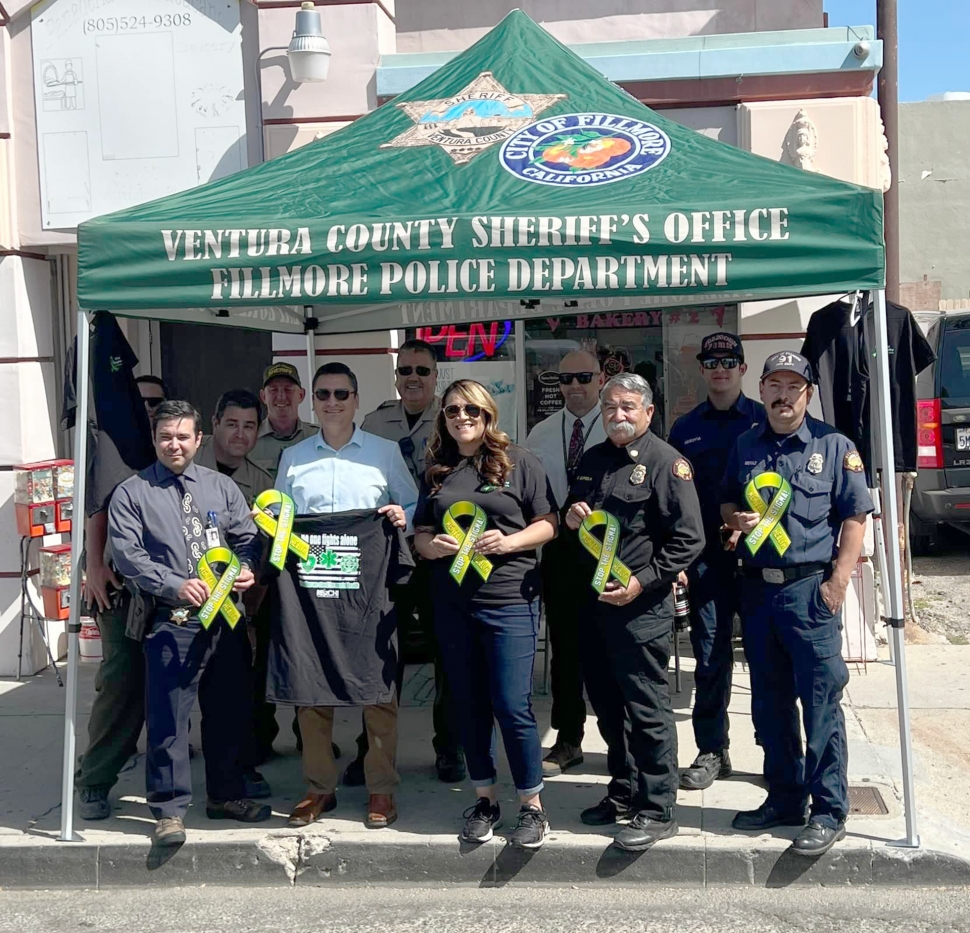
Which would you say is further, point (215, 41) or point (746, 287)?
point (215, 41)

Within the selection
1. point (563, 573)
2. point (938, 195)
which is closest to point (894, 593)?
point (563, 573)

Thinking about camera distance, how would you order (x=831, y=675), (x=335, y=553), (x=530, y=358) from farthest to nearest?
1. (x=530, y=358)
2. (x=335, y=553)
3. (x=831, y=675)

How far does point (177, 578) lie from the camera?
4809 millimetres

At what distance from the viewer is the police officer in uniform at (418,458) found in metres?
5.64

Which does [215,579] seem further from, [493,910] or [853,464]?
[853,464]

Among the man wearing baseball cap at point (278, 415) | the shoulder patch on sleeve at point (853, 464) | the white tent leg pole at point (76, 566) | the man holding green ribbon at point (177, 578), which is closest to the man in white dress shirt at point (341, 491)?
the man holding green ribbon at point (177, 578)

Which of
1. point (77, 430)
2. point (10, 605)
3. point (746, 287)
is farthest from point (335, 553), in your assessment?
point (10, 605)

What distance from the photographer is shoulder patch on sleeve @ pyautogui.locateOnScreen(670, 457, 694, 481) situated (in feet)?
15.5

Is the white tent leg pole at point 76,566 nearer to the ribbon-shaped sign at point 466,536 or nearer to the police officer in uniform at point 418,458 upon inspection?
the police officer in uniform at point 418,458

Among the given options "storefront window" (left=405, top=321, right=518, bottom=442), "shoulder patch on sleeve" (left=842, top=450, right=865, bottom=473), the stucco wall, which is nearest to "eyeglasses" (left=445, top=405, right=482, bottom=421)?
"shoulder patch on sleeve" (left=842, top=450, right=865, bottom=473)

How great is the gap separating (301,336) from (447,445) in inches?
122

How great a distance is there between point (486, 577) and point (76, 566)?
1.83 m

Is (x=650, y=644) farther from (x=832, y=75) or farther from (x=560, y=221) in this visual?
(x=832, y=75)

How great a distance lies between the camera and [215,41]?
7.66m
